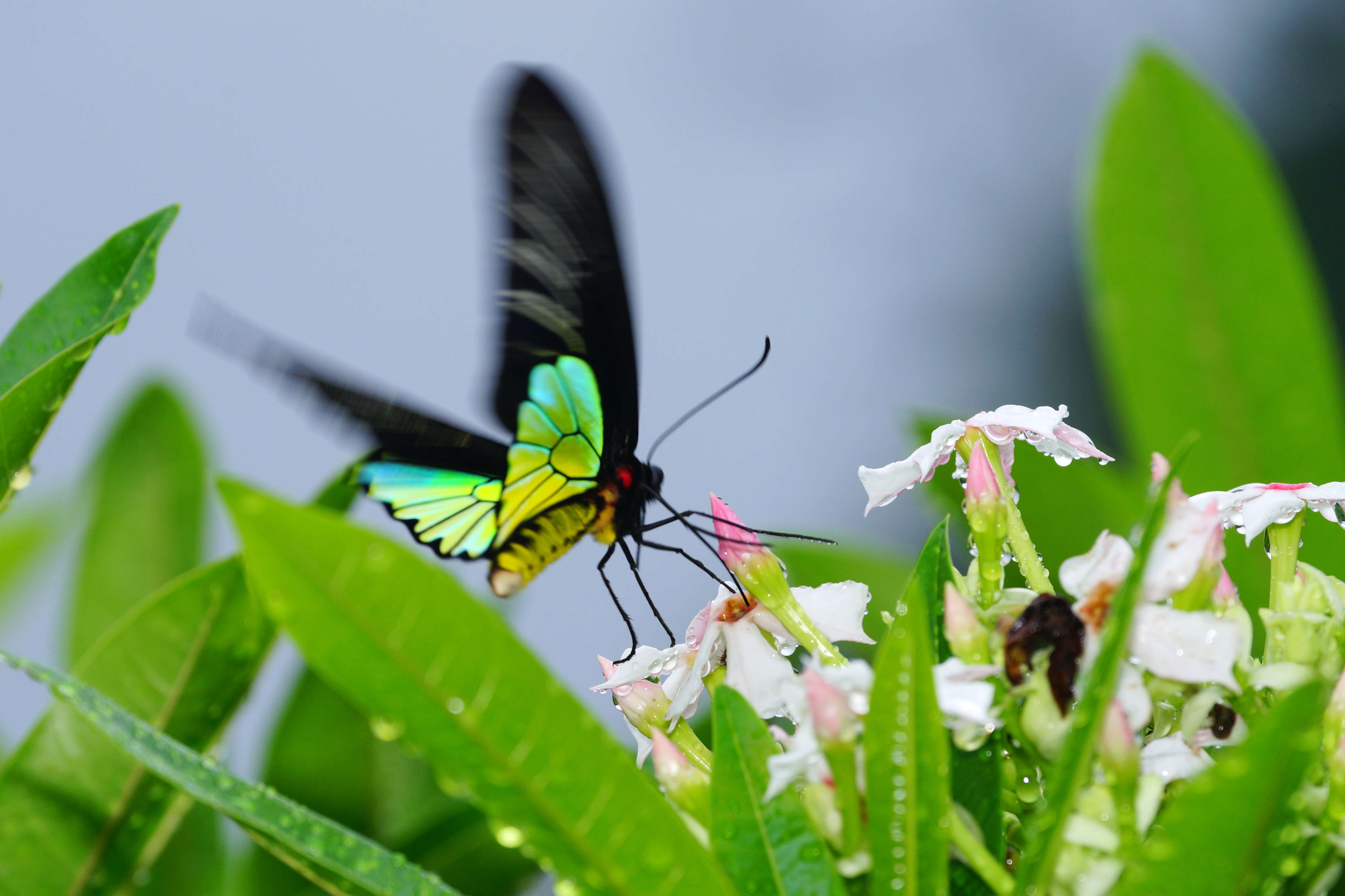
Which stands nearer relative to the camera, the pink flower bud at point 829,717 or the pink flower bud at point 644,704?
the pink flower bud at point 829,717

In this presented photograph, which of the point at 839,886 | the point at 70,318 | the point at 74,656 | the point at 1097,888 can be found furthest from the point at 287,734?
the point at 1097,888

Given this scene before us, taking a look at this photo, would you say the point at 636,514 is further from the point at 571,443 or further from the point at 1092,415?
the point at 1092,415

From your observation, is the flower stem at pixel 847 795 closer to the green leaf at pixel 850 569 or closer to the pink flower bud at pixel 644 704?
the pink flower bud at pixel 644 704

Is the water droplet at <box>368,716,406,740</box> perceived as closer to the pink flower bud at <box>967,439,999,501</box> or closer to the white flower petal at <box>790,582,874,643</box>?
the white flower petal at <box>790,582,874,643</box>

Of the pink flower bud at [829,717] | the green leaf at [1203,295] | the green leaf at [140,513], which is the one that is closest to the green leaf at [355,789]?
the green leaf at [140,513]

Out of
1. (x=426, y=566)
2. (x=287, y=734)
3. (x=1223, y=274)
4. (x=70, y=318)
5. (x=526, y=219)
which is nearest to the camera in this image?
(x=426, y=566)

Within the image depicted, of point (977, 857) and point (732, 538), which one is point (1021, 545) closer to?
point (732, 538)

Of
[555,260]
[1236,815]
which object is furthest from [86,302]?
[1236,815]
